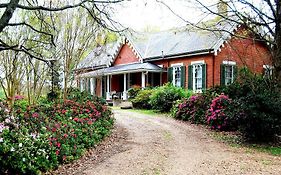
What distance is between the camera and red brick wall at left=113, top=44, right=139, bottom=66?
29.7 metres

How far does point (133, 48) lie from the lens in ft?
94.9

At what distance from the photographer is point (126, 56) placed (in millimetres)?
30500

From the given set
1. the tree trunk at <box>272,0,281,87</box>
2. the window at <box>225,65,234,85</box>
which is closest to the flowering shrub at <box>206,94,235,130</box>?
the tree trunk at <box>272,0,281,87</box>

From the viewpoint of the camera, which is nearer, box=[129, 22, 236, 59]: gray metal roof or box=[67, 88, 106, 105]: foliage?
box=[67, 88, 106, 105]: foliage

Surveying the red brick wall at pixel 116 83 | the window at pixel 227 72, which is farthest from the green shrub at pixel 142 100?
the red brick wall at pixel 116 83

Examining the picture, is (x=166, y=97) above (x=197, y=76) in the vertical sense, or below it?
below

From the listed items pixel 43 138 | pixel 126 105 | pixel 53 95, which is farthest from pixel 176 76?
pixel 43 138

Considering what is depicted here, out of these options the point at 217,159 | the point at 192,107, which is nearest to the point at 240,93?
the point at 192,107

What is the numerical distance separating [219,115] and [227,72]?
10626 mm

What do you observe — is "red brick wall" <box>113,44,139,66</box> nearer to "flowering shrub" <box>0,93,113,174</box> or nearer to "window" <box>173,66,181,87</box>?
"window" <box>173,66,181,87</box>

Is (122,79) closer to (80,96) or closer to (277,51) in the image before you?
(80,96)

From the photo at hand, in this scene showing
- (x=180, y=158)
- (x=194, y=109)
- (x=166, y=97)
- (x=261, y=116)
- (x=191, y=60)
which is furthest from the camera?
(x=191, y=60)

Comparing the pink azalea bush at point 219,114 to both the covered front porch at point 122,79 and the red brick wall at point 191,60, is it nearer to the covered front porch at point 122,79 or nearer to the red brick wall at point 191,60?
→ the red brick wall at point 191,60

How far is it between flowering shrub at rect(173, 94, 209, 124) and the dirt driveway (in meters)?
3.05
